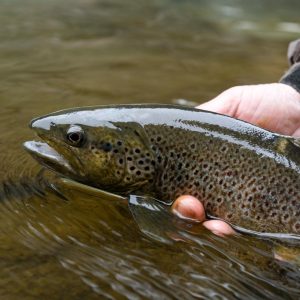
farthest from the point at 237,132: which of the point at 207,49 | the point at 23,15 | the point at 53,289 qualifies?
the point at 23,15

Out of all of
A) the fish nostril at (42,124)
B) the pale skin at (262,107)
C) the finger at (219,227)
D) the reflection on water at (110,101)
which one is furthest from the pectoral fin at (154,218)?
the pale skin at (262,107)

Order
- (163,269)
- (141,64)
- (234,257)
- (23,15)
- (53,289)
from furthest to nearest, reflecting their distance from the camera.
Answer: (23,15), (141,64), (234,257), (163,269), (53,289)

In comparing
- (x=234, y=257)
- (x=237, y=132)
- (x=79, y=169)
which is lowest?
(x=234, y=257)

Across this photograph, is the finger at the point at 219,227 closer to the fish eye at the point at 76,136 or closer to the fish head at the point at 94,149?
the fish head at the point at 94,149

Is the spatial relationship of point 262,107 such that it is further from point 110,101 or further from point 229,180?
point 110,101

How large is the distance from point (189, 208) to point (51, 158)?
758 millimetres

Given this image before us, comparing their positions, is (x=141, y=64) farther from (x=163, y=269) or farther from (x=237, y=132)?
(x=163, y=269)

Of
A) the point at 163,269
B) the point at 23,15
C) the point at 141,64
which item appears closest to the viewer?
the point at 163,269

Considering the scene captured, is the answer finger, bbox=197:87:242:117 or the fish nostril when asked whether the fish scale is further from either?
finger, bbox=197:87:242:117

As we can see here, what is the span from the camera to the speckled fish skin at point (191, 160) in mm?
2979

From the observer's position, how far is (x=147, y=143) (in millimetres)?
3033

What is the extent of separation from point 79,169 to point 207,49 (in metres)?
6.53

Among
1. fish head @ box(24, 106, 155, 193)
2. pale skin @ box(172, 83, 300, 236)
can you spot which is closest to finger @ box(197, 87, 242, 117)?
pale skin @ box(172, 83, 300, 236)

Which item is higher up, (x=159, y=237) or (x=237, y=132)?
(x=237, y=132)
